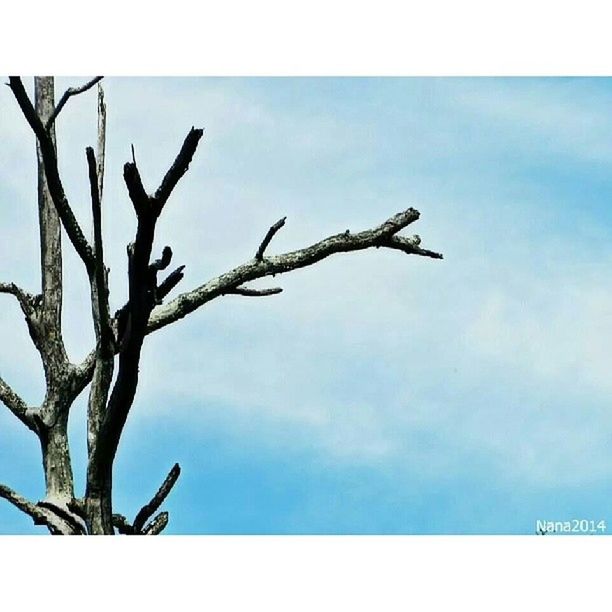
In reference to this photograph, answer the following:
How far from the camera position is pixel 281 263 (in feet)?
13.1

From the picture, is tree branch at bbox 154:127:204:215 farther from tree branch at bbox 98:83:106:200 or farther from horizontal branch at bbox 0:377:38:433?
horizontal branch at bbox 0:377:38:433

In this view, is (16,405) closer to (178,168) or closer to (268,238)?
(268,238)

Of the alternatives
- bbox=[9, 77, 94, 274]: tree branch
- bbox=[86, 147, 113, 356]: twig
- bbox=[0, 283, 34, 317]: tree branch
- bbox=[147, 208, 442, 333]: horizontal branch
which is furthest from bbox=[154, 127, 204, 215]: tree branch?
bbox=[0, 283, 34, 317]: tree branch

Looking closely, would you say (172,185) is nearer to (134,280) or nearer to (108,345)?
(134,280)

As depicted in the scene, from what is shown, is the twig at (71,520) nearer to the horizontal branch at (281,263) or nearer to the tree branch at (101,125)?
the horizontal branch at (281,263)

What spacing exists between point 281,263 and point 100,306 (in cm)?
97

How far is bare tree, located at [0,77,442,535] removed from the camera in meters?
2.89

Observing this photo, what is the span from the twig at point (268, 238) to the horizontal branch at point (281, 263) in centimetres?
A: 3

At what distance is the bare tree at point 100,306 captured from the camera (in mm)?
2887

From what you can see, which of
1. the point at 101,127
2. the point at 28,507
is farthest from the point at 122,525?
the point at 101,127

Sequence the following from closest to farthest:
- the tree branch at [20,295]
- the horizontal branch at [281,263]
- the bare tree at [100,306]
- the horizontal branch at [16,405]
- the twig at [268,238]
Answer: the bare tree at [100,306]
the twig at [268,238]
the horizontal branch at [281,263]
the horizontal branch at [16,405]
the tree branch at [20,295]

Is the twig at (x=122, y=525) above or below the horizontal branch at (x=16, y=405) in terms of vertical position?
below

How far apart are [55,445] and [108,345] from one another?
0.93 m

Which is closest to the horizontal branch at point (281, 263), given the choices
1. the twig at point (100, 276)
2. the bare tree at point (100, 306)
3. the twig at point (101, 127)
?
the bare tree at point (100, 306)
